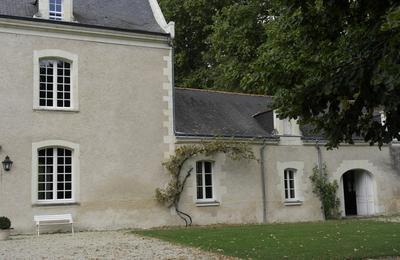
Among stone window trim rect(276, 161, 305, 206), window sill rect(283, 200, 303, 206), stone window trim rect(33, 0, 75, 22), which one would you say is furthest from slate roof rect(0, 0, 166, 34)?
window sill rect(283, 200, 303, 206)

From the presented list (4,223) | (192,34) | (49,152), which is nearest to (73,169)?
(49,152)

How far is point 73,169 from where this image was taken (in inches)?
612

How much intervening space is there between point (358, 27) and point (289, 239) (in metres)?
5.71

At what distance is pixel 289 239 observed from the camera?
1198cm

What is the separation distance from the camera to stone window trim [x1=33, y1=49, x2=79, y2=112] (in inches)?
605

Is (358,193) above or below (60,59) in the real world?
below

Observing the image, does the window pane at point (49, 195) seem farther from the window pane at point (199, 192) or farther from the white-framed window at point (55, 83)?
the window pane at point (199, 192)

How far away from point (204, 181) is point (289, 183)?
3.75 m

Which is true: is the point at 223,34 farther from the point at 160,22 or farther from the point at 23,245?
the point at 23,245

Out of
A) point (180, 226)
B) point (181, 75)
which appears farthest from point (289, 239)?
point (181, 75)

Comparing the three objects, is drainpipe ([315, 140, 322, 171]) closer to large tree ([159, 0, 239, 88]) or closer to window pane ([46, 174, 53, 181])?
large tree ([159, 0, 239, 88])

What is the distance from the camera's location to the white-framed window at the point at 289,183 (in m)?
19.3

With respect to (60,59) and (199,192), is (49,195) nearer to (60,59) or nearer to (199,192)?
(60,59)

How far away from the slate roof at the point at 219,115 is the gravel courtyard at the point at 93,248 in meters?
5.39
